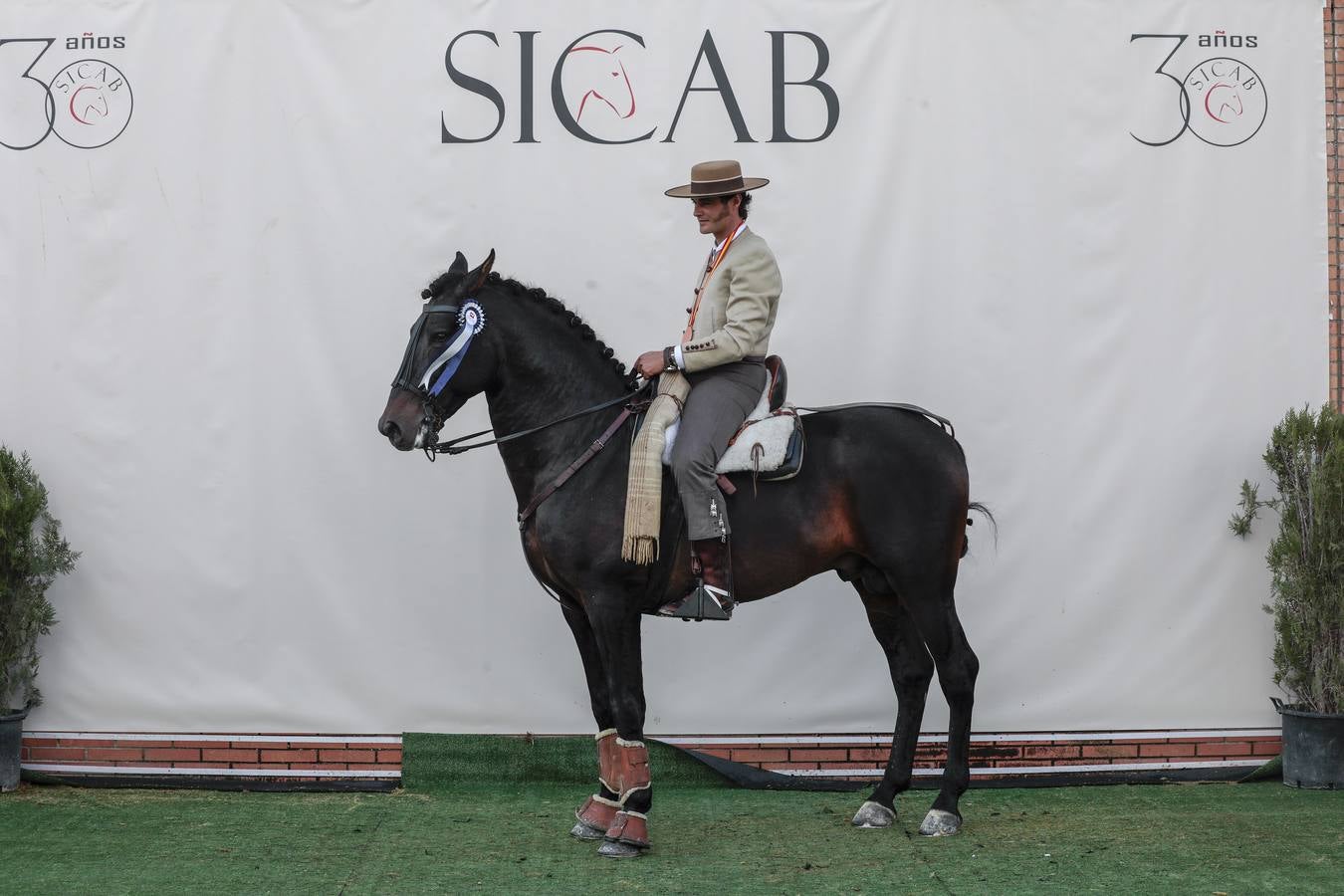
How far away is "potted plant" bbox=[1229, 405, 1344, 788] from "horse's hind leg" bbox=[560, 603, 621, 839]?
9.56 feet

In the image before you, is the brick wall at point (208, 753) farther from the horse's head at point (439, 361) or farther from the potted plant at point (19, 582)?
the horse's head at point (439, 361)

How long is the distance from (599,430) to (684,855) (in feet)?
4.99

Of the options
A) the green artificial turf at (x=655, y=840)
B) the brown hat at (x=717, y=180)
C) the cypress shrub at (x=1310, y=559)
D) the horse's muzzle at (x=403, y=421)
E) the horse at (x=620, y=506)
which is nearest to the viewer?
the green artificial turf at (x=655, y=840)

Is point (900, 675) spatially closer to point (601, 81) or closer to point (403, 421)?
point (403, 421)

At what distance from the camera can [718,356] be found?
182 inches

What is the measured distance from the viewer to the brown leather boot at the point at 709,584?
15.4ft

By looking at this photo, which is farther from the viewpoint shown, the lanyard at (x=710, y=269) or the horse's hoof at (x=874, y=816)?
the horse's hoof at (x=874, y=816)

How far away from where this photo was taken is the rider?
4.59 meters

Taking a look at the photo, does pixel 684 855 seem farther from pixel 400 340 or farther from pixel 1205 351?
pixel 1205 351

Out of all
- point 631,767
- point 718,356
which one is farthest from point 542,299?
point 631,767

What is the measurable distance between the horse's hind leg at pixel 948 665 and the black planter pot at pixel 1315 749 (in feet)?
5.46

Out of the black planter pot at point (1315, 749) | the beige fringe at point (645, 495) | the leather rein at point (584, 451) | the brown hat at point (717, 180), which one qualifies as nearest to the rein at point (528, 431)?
the leather rein at point (584, 451)

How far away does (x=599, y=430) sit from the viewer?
15.6 ft

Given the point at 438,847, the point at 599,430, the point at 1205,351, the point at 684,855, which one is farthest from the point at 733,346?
the point at 1205,351
